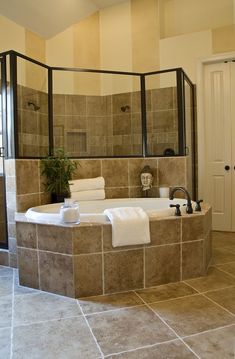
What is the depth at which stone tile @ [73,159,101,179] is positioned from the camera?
3.40m

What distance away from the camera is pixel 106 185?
11.4ft

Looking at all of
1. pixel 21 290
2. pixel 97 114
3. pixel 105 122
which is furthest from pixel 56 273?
pixel 97 114

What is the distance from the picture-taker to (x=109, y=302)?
2.05m

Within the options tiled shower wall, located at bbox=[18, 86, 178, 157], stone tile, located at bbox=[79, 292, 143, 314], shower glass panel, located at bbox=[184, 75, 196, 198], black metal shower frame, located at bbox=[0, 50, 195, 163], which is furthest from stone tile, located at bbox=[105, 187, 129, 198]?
stone tile, located at bbox=[79, 292, 143, 314]

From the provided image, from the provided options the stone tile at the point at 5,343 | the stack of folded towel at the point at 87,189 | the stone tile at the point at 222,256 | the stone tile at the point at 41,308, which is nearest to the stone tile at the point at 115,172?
the stack of folded towel at the point at 87,189

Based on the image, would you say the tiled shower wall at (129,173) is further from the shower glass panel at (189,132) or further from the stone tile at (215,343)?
the stone tile at (215,343)

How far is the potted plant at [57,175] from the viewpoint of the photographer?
10.0 feet

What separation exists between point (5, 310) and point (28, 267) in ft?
1.32

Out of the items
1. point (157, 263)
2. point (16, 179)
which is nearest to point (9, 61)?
point (16, 179)

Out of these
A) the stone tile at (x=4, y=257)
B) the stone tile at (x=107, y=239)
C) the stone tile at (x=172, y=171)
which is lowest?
the stone tile at (x=4, y=257)

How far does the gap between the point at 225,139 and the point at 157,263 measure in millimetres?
2414

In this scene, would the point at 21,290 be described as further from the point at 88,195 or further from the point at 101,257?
the point at 88,195

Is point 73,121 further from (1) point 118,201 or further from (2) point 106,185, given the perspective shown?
(1) point 118,201

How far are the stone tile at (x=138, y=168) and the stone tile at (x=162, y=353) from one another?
7.28 ft
